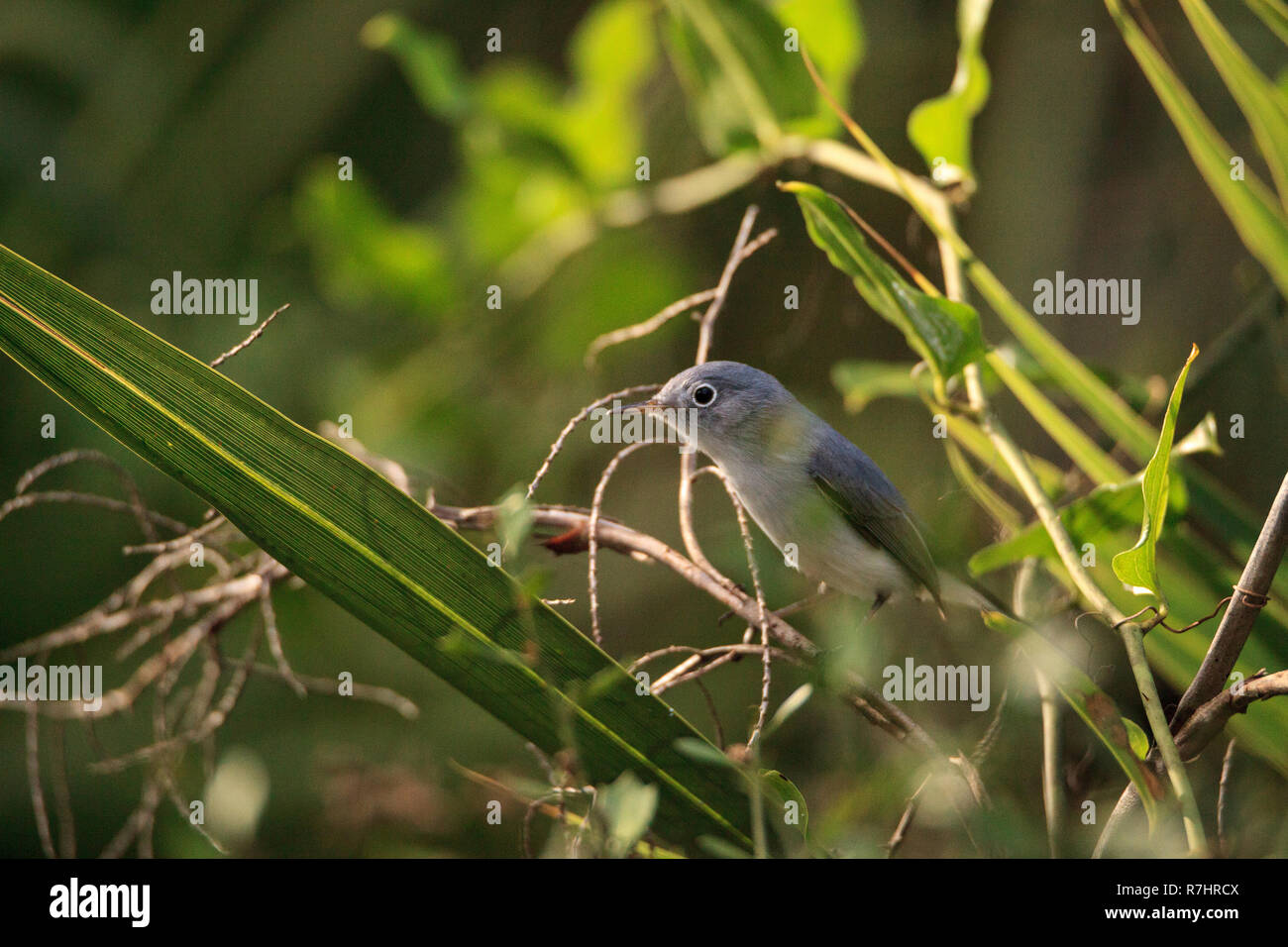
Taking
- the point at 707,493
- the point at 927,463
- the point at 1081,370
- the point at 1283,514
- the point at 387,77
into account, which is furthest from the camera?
the point at 387,77

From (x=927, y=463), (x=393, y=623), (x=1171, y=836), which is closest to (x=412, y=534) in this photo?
(x=393, y=623)

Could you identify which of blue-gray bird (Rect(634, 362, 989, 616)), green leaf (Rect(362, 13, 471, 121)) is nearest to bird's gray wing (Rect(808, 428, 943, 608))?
blue-gray bird (Rect(634, 362, 989, 616))

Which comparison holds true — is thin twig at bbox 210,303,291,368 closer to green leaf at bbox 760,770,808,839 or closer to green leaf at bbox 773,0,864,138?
green leaf at bbox 760,770,808,839

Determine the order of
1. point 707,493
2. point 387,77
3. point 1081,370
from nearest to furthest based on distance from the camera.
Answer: point 1081,370 < point 707,493 < point 387,77

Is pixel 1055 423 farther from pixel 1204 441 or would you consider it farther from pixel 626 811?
pixel 626 811

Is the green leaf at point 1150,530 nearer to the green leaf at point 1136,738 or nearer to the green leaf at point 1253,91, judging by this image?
the green leaf at point 1136,738

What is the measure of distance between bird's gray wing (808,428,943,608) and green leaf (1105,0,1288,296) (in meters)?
0.63

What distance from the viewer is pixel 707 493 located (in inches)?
111

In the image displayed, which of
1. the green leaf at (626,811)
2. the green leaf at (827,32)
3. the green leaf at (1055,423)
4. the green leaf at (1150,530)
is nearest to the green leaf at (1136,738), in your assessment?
the green leaf at (1150,530)

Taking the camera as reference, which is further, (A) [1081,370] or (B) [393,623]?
(A) [1081,370]

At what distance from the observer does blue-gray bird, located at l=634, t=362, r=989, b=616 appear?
61.9 inches

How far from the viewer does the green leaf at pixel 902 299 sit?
1022 millimetres

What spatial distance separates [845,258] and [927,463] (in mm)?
1360

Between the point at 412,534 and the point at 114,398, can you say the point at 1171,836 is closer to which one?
the point at 412,534
